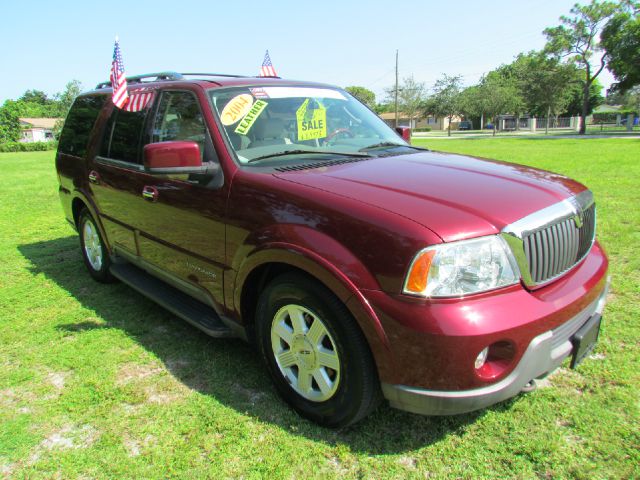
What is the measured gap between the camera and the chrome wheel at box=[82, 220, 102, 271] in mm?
4730

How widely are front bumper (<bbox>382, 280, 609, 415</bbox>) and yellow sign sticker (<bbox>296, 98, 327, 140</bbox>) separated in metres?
1.82

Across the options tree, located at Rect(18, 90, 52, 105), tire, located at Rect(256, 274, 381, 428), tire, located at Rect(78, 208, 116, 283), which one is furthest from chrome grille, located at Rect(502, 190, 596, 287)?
tree, located at Rect(18, 90, 52, 105)

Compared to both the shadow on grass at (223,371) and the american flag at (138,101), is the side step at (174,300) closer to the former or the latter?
the shadow on grass at (223,371)

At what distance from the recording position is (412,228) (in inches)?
80.0

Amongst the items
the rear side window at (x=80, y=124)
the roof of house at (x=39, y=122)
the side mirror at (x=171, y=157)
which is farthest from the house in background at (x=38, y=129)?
the side mirror at (x=171, y=157)

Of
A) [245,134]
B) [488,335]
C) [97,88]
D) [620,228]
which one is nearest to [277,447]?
[488,335]

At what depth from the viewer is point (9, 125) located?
53844mm

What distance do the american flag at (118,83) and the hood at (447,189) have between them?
206 cm

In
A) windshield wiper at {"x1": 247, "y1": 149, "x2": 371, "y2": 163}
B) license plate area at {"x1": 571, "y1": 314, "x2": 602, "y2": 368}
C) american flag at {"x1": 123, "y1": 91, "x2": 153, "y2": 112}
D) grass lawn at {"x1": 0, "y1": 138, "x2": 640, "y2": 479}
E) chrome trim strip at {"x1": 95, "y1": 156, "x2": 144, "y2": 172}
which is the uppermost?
american flag at {"x1": 123, "y1": 91, "x2": 153, "y2": 112}

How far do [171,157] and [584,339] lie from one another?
2.40m

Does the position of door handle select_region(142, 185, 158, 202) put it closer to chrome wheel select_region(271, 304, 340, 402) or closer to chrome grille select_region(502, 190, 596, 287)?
chrome wheel select_region(271, 304, 340, 402)

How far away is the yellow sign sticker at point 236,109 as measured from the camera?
3.07 metres

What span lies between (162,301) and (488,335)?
2.44 metres

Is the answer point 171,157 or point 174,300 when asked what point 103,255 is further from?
point 171,157
